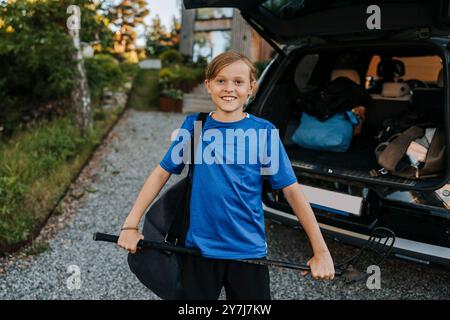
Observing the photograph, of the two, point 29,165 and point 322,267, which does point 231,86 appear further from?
point 29,165

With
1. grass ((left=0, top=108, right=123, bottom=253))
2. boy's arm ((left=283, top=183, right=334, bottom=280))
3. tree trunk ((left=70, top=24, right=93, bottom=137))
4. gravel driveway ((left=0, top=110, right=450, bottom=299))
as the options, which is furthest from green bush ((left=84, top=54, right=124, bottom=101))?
boy's arm ((left=283, top=183, right=334, bottom=280))

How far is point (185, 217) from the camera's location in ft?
5.15

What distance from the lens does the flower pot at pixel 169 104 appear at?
935 cm

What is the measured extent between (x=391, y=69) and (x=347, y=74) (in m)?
0.75

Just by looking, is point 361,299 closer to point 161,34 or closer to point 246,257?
point 246,257

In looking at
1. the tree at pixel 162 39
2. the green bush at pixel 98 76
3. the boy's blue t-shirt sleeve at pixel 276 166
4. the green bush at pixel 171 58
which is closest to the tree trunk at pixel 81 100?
the green bush at pixel 98 76

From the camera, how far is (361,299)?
99.9 inches

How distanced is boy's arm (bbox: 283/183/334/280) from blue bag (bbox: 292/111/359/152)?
190 cm

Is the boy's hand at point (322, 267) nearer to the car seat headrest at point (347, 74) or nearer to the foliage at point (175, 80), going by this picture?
the car seat headrest at point (347, 74)

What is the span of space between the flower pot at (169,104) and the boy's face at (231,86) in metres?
8.06

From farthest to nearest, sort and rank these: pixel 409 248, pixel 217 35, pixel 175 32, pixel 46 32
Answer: pixel 175 32, pixel 217 35, pixel 46 32, pixel 409 248

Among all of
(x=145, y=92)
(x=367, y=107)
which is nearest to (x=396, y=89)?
(x=367, y=107)

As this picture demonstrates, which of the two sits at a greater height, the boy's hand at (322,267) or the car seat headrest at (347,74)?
the car seat headrest at (347,74)

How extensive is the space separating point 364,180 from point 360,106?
4.72 feet
